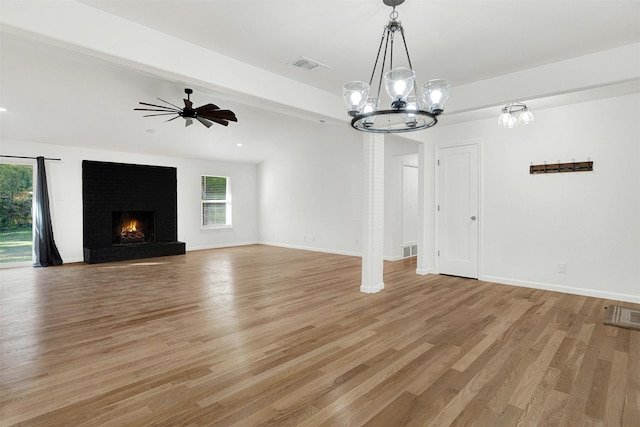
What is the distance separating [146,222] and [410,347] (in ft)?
25.4

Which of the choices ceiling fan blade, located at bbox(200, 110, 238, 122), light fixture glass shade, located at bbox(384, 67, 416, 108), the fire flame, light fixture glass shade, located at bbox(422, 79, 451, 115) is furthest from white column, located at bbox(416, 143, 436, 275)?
the fire flame

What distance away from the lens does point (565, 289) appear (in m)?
4.64

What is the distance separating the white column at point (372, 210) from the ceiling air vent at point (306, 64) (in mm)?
1500

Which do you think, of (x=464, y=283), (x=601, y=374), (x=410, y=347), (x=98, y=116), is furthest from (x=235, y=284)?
(x=601, y=374)

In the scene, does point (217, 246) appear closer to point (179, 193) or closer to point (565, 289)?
point (179, 193)

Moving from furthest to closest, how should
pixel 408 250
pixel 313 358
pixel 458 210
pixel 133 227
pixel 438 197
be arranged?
pixel 133 227 < pixel 408 250 < pixel 438 197 < pixel 458 210 < pixel 313 358

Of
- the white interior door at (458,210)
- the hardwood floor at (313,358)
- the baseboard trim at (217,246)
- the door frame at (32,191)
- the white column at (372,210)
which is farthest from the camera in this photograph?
the baseboard trim at (217,246)

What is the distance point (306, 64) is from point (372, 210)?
220 centimetres

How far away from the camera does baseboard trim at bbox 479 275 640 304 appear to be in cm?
420

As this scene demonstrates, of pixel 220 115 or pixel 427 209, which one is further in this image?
pixel 427 209

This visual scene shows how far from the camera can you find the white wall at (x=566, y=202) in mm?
4195

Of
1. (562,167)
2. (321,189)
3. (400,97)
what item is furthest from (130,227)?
(562,167)

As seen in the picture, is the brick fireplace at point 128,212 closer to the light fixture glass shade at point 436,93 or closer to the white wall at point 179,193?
the white wall at point 179,193

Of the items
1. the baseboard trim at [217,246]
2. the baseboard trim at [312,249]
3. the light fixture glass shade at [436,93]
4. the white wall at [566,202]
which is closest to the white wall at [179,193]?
the baseboard trim at [217,246]
